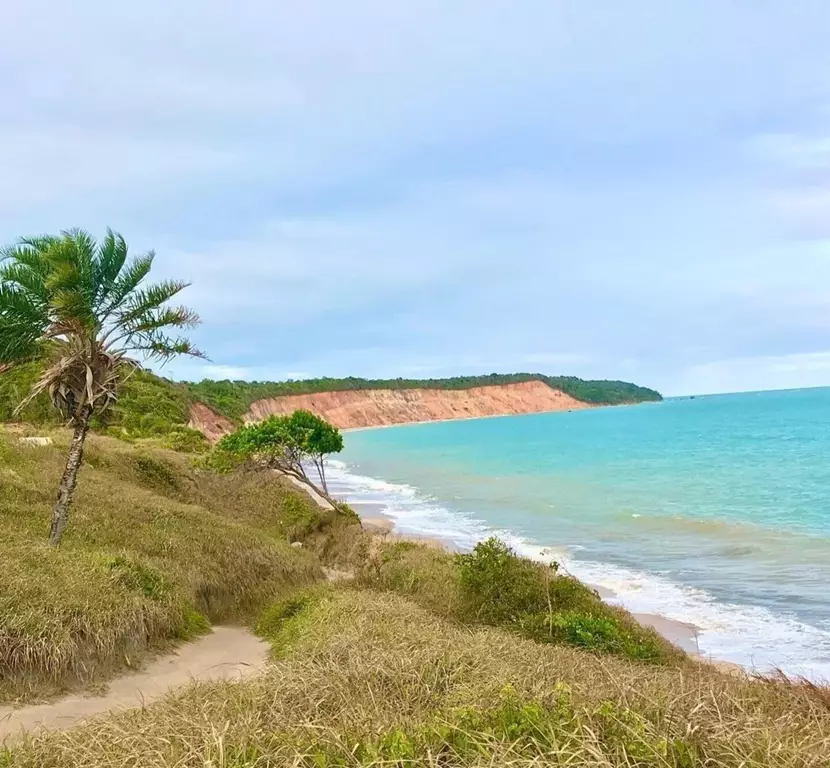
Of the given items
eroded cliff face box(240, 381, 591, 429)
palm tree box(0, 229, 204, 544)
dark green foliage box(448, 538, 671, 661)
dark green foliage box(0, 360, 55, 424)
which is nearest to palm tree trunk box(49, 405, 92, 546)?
palm tree box(0, 229, 204, 544)

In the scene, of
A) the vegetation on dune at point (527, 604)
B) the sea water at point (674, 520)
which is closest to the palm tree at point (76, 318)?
the vegetation on dune at point (527, 604)

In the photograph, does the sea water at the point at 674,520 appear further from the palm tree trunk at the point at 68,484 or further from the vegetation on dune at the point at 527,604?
the palm tree trunk at the point at 68,484

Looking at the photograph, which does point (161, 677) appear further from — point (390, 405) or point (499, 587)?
point (390, 405)

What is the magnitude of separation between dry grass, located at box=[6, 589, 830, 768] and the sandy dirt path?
1.36 meters

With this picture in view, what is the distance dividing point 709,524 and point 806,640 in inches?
562

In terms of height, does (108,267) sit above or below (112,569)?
above

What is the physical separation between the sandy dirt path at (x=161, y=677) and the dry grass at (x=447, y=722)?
1.36m

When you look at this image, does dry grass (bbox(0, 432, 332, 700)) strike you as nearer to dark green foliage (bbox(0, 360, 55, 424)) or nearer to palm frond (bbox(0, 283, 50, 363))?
palm frond (bbox(0, 283, 50, 363))

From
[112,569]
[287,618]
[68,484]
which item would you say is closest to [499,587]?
[287,618]

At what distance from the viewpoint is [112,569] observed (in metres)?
10.4

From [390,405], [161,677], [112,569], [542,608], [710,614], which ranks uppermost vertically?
[390,405]

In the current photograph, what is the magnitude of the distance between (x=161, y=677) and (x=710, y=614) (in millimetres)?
11921

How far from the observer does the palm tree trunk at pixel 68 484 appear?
1233cm

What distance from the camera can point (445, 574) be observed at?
47.3ft
